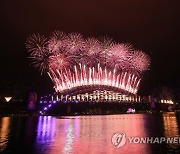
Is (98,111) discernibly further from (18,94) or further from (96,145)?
(96,145)

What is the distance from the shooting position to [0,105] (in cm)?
9919

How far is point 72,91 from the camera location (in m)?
133

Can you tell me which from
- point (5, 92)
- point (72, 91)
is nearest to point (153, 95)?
point (72, 91)

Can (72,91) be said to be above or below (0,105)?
above

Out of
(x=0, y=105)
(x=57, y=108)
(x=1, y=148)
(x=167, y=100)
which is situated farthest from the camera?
(x=167, y=100)

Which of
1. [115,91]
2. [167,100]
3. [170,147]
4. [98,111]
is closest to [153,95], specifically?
[167,100]

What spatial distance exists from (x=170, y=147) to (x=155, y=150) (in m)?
2.14

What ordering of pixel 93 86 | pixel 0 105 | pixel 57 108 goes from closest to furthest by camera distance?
1. pixel 0 105
2. pixel 57 108
3. pixel 93 86

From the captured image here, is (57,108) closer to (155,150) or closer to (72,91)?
(72,91)

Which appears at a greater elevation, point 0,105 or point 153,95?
point 153,95

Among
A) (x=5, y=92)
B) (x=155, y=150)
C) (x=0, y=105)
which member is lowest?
(x=155, y=150)

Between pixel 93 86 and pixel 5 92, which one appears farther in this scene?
pixel 93 86

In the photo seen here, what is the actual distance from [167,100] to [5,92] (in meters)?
96.0

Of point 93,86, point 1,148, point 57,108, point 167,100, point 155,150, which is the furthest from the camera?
point 167,100
